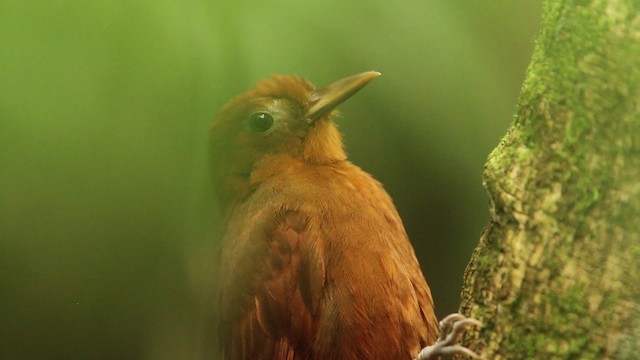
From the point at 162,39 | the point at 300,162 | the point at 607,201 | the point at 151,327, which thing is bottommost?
the point at 151,327

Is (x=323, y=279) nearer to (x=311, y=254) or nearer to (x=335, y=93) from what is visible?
(x=311, y=254)

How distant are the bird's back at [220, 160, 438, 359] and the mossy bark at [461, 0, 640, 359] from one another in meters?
0.37

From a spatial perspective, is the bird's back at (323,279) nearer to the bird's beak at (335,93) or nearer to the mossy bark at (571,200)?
the bird's beak at (335,93)

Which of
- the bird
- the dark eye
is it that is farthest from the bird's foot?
the dark eye

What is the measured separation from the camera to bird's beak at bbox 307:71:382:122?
1521 mm

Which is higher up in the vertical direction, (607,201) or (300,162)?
(300,162)

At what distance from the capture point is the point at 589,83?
3.31 ft

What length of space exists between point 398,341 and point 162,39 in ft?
2.77

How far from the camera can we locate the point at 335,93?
1.68m

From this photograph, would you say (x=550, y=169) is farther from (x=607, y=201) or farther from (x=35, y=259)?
(x=35, y=259)

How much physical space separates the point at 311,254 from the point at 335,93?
0.41m

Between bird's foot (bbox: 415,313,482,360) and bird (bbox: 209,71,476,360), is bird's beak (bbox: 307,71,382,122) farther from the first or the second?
bird's foot (bbox: 415,313,482,360)

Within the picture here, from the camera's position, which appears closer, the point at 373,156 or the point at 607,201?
the point at 607,201

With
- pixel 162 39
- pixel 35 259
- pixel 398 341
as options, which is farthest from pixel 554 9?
pixel 35 259
